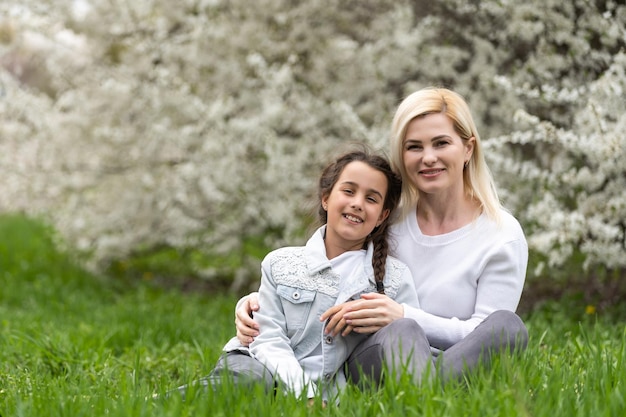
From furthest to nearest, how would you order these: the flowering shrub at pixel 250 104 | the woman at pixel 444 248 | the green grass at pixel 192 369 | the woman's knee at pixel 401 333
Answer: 1. the flowering shrub at pixel 250 104
2. the woman at pixel 444 248
3. the woman's knee at pixel 401 333
4. the green grass at pixel 192 369

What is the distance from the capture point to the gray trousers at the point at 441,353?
2.48 metres

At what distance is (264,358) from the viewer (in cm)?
270

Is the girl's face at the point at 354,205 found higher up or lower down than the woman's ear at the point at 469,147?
lower down

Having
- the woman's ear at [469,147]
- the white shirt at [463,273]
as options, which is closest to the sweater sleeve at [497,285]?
the white shirt at [463,273]

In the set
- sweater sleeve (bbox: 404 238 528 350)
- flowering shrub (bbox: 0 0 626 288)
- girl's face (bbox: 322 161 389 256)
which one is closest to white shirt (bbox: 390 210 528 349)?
sweater sleeve (bbox: 404 238 528 350)

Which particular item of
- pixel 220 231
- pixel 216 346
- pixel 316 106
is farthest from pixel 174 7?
pixel 216 346

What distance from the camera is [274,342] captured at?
274 cm

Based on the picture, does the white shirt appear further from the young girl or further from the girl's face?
the girl's face

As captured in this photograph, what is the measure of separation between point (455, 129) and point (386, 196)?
37 cm

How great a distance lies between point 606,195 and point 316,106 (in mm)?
2616

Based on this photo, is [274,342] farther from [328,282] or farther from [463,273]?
[463,273]

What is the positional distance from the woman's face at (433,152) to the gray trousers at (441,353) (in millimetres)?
583

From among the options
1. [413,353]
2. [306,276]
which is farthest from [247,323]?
[413,353]

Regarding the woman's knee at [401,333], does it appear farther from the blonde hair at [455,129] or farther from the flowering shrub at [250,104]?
the flowering shrub at [250,104]
